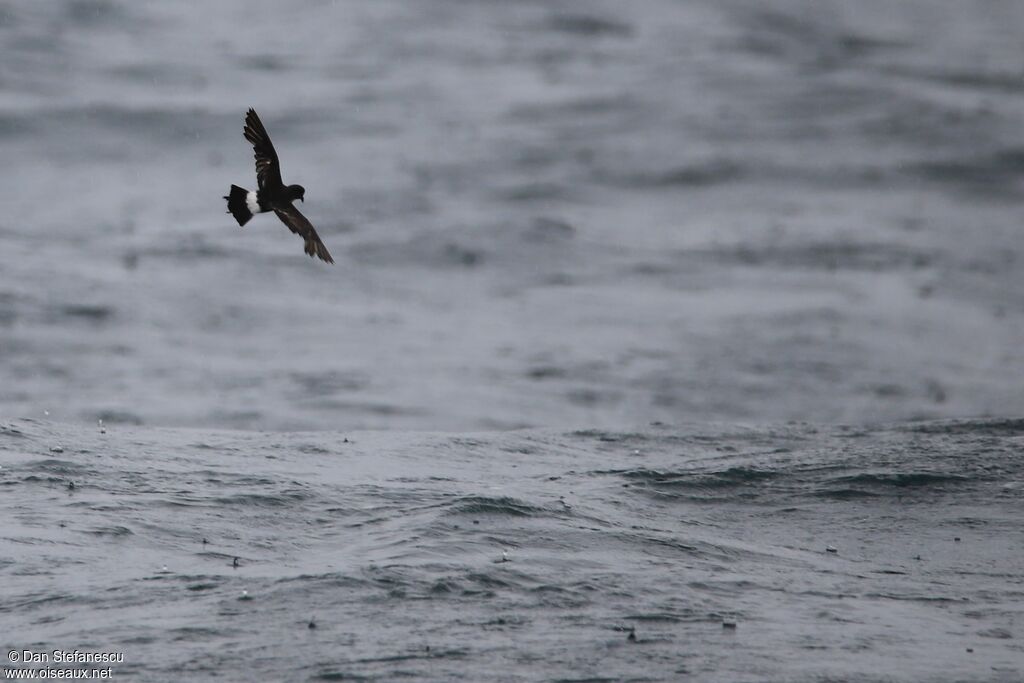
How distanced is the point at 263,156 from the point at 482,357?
846 centimetres

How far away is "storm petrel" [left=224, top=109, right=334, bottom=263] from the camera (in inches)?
335

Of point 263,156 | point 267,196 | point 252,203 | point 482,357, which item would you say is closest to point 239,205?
point 252,203

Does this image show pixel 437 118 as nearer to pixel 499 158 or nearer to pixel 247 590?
pixel 499 158

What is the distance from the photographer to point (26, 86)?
25719 millimetres

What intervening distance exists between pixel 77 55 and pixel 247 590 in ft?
71.8

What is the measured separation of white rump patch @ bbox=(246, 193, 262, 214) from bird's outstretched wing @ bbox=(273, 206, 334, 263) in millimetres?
123

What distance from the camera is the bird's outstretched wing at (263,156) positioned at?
8.57 metres

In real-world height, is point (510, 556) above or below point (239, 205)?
below

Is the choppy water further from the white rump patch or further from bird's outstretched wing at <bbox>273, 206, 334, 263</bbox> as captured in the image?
the white rump patch

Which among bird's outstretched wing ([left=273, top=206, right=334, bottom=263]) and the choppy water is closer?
the choppy water

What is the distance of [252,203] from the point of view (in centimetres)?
863

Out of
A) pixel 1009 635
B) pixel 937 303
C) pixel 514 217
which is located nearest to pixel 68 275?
pixel 514 217

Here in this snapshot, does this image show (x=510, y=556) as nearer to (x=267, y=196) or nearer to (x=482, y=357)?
(x=267, y=196)

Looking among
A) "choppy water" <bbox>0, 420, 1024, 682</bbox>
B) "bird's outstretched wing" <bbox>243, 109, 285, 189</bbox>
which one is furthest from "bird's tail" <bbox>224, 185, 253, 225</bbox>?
"choppy water" <bbox>0, 420, 1024, 682</bbox>
